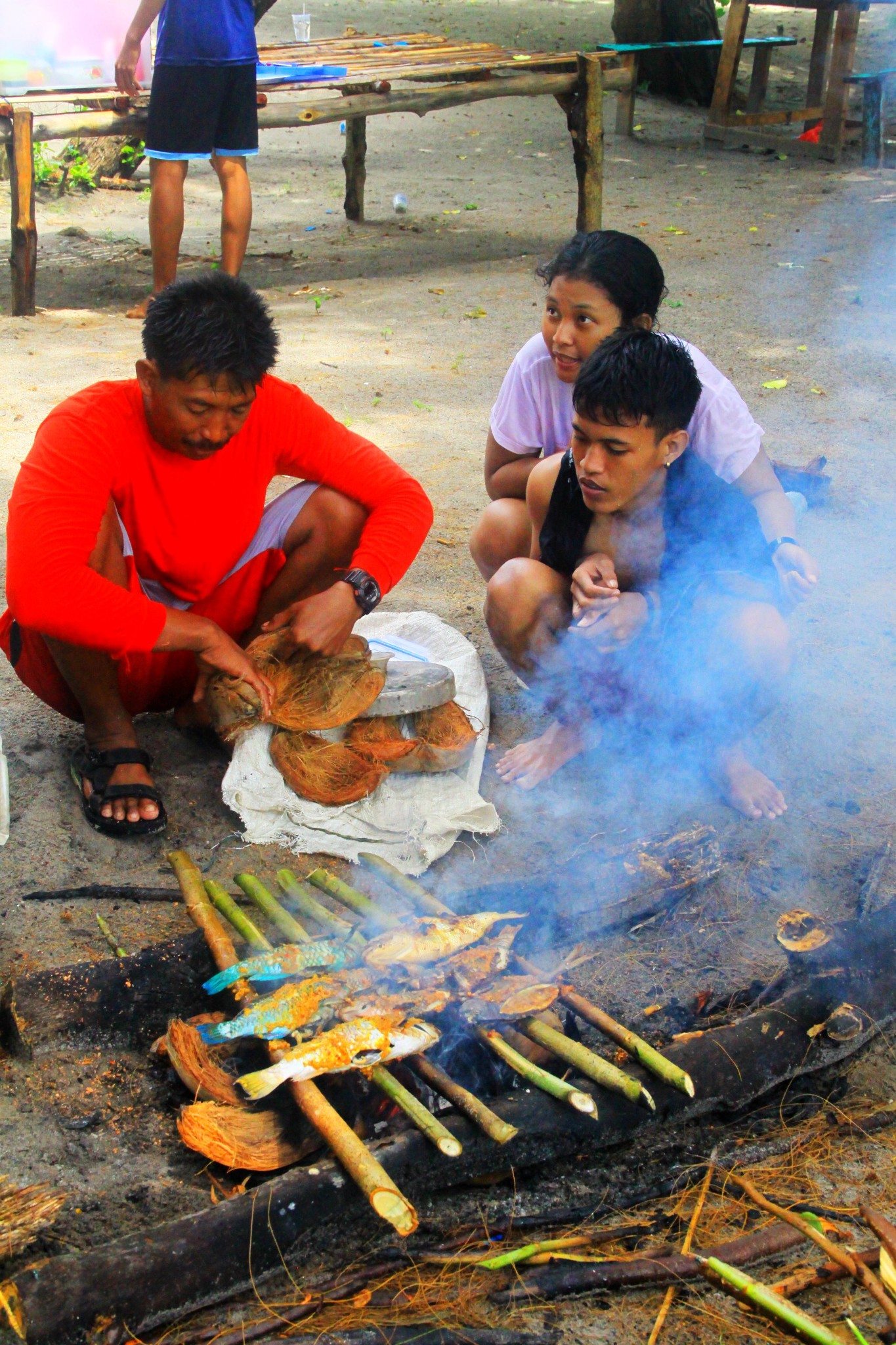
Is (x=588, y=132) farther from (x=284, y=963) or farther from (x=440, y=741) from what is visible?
(x=284, y=963)

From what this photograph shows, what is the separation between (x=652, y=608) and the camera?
124 inches

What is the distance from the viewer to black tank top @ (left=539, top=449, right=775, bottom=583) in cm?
309

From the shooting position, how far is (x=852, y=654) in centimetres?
376

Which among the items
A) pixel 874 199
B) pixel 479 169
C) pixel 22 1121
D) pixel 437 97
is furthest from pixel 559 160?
pixel 22 1121

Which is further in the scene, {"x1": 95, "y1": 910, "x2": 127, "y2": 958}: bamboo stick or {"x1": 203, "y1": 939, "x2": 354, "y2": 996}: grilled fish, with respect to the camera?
{"x1": 95, "y1": 910, "x2": 127, "y2": 958}: bamboo stick

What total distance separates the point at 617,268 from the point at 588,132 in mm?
5518

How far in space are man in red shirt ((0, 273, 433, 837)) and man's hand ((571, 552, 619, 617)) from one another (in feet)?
1.52

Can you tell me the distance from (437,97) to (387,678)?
573 centimetres

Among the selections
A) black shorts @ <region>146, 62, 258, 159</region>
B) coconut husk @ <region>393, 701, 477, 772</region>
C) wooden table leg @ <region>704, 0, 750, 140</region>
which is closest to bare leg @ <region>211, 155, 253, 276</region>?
black shorts @ <region>146, 62, 258, 159</region>

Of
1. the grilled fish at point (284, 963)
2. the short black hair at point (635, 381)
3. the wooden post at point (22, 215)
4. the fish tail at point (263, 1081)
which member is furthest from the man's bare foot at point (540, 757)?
the wooden post at point (22, 215)

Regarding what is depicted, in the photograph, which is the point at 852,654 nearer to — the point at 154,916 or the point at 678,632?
the point at 678,632

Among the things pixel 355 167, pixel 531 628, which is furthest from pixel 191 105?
pixel 531 628

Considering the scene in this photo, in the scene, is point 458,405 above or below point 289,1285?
above

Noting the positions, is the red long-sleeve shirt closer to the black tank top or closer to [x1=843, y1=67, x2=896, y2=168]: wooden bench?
the black tank top
